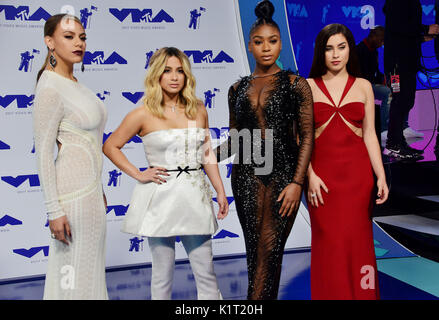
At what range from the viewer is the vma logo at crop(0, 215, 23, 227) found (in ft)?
14.7

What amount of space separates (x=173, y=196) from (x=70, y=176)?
58cm

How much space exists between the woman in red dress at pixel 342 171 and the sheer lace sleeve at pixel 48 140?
1.44 meters

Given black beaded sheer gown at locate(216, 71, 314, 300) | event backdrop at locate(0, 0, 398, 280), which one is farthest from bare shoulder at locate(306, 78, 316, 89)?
event backdrop at locate(0, 0, 398, 280)

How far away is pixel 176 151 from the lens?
9.08ft

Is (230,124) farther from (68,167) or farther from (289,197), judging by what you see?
(68,167)

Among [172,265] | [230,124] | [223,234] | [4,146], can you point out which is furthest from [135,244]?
[230,124]

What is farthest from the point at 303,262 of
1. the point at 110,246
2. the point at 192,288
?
the point at 110,246

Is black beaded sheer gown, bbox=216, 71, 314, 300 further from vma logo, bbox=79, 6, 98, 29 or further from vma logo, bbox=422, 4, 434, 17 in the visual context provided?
vma logo, bbox=422, 4, 434, 17

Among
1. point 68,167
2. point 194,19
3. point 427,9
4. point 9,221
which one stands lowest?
point 9,221

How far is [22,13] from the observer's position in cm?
441

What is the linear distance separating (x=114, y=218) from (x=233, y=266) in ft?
4.07

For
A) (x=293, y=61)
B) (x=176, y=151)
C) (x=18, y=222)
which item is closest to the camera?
(x=176, y=151)

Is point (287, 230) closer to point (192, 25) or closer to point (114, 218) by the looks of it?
point (114, 218)

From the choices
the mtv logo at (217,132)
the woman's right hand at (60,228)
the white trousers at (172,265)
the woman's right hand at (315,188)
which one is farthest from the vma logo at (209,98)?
the woman's right hand at (60,228)
